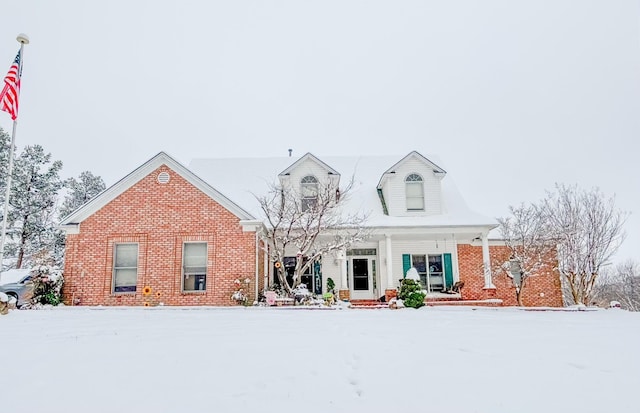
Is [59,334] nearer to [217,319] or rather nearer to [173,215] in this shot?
[217,319]

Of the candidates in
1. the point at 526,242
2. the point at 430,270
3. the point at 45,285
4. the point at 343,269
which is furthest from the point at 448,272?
the point at 45,285

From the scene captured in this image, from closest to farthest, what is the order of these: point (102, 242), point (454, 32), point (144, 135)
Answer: point (102, 242), point (454, 32), point (144, 135)

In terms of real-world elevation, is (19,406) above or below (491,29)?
below

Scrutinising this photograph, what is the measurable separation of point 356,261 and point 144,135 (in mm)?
53576

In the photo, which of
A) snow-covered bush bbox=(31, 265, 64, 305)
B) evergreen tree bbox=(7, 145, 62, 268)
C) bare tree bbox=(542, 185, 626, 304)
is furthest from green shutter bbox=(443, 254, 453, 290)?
A: evergreen tree bbox=(7, 145, 62, 268)

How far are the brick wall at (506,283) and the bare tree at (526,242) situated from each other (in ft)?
2.99

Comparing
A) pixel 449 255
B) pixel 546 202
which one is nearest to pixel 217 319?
pixel 449 255

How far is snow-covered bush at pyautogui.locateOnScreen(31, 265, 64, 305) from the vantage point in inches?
528

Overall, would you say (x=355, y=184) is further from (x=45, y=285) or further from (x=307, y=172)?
(x=45, y=285)

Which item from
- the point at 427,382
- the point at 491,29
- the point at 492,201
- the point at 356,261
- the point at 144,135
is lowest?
the point at 427,382

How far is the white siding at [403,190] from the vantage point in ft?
57.1

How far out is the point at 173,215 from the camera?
14469 millimetres

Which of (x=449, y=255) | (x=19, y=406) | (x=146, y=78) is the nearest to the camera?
(x=19, y=406)

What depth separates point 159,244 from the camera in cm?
1436
